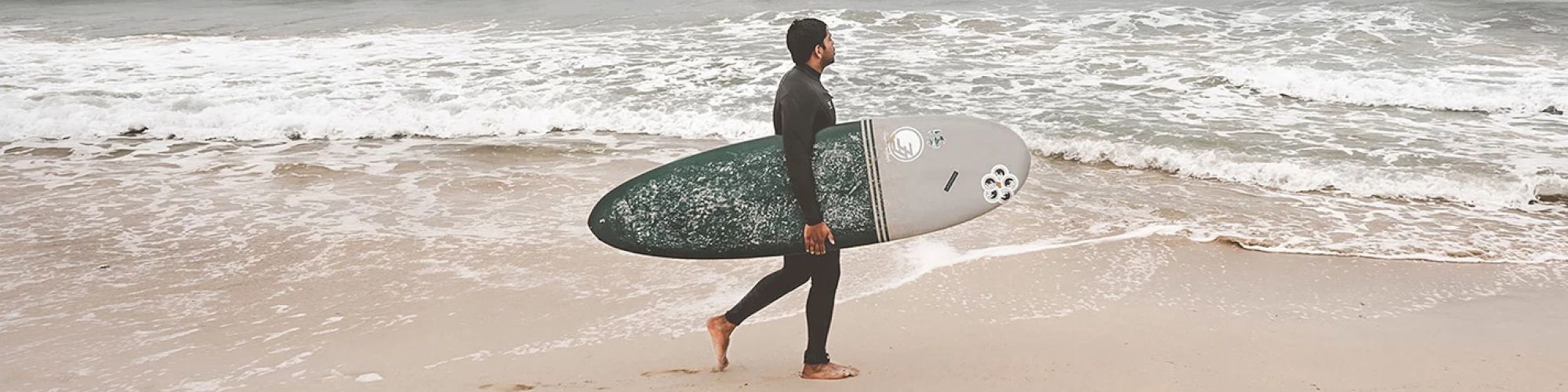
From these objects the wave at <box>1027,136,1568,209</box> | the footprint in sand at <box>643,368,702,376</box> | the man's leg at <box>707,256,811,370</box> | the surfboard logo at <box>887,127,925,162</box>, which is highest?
the surfboard logo at <box>887,127,925,162</box>

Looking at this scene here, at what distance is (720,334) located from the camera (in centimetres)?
322

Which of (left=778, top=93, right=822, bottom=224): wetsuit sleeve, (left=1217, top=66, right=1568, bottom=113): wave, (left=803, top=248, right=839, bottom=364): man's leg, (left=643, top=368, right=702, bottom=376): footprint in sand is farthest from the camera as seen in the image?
(left=1217, top=66, right=1568, bottom=113): wave

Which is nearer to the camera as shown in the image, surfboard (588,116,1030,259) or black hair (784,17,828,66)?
black hair (784,17,828,66)

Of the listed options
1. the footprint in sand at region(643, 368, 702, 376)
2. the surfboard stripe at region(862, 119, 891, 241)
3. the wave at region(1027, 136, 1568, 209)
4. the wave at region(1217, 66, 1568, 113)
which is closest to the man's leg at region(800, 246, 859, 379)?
the surfboard stripe at region(862, 119, 891, 241)

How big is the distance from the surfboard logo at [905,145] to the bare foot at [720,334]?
0.68m

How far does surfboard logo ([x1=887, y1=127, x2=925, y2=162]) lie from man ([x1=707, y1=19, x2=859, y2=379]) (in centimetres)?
23

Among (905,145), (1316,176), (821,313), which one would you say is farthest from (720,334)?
(1316,176)

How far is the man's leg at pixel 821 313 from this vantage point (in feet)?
10.1

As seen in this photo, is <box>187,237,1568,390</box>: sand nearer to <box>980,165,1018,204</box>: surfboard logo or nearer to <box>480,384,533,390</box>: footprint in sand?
<box>480,384,533,390</box>: footprint in sand

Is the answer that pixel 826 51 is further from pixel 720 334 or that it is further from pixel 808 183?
pixel 720 334

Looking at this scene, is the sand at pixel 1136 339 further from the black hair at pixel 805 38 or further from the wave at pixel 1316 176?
the wave at pixel 1316 176

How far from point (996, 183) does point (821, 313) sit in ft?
2.12

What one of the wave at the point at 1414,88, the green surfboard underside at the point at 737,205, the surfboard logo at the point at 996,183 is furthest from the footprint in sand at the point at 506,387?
the wave at the point at 1414,88

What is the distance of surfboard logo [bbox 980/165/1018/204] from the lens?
324 centimetres
